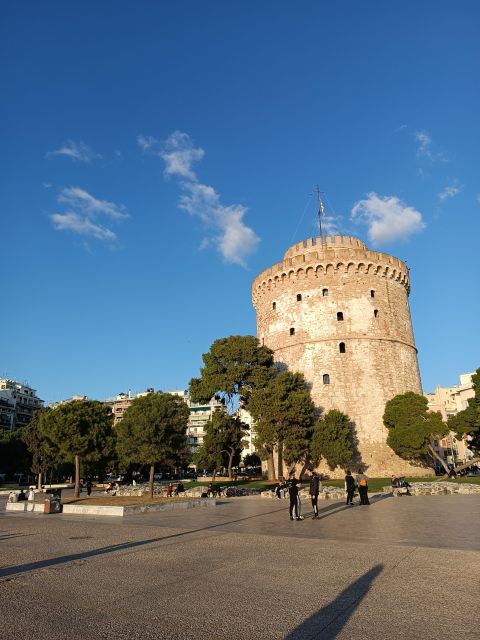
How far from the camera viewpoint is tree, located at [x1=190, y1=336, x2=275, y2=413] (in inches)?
1395

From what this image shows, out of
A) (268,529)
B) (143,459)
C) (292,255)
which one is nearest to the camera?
(268,529)

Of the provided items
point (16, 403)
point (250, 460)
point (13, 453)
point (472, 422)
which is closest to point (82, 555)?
point (472, 422)

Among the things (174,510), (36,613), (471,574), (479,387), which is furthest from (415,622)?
(479,387)

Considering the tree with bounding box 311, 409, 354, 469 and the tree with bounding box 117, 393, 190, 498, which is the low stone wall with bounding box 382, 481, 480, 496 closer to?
the tree with bounding box 311, 409, 354, 469

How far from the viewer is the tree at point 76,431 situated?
23828mm

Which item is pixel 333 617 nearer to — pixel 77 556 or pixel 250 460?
pixel 77 556

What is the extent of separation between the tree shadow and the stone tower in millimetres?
31995

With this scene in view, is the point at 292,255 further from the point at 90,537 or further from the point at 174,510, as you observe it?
the point at 90,537

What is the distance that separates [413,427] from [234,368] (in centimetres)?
1399

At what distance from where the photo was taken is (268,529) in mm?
11492

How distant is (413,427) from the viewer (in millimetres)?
33562

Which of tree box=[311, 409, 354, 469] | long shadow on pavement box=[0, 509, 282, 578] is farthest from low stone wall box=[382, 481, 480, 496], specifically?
long shadow on pavement box=[0, 509, 282, 578]

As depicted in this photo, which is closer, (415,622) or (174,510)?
(415,622)

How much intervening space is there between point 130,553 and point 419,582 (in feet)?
16.7
